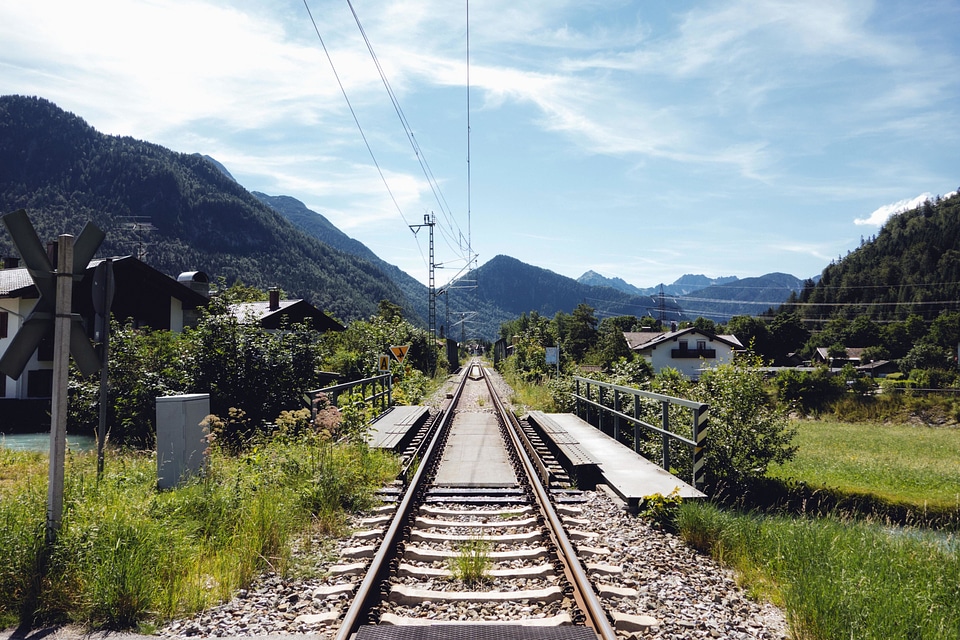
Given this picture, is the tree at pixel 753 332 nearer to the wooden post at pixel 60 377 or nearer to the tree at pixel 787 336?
the tree at pixel 787 336

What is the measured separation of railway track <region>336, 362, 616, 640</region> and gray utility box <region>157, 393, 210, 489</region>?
2.28m

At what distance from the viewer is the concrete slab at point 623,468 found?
698 cm

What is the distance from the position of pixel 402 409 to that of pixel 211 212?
153 meters

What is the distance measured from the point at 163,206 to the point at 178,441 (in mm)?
156751

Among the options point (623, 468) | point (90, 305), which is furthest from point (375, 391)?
point (90, 305)

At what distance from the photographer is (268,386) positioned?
12.0 meters

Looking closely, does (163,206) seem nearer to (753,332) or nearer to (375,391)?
(753,332)

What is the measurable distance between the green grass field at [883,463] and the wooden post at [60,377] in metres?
10.7

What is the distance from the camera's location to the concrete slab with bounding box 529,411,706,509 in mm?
6978

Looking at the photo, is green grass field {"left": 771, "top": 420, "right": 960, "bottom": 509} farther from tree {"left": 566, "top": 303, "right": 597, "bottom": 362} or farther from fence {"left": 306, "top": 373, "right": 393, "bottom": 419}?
tree {"left": 566, "top": 303, "right": 597, "bottom": 362}

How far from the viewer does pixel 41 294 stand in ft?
15.8

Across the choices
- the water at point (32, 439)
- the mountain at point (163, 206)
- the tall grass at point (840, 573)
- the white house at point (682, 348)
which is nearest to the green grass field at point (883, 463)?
the tall grass at point (840, 573)

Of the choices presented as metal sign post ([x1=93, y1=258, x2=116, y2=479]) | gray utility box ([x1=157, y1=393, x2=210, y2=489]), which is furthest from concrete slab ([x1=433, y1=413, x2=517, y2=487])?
metal sign post ([x1=93, y1=258, x2=116, y2=479])

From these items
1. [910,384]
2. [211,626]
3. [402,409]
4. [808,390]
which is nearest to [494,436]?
[402,409]
